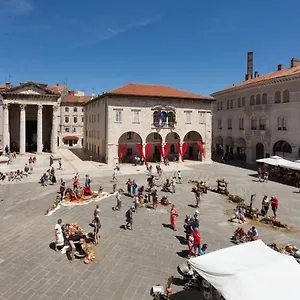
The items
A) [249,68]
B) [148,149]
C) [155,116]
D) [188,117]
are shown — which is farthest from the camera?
[249,68]

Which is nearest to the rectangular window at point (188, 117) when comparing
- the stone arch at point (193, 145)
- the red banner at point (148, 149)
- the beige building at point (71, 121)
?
the stone arch at point (193, 145)

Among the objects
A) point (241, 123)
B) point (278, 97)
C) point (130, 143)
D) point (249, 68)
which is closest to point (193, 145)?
point (241, 123)

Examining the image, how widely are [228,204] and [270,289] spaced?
45.5 ft

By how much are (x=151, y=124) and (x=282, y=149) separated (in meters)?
17.5

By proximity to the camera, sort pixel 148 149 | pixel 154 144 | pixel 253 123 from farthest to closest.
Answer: pixel 154 144
pixel 253 123
pixel 148 149

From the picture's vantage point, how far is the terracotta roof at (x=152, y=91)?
38.5 m

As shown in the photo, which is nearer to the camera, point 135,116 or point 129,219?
point 129,219

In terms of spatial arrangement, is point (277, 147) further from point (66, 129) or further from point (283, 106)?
point (66, 129)

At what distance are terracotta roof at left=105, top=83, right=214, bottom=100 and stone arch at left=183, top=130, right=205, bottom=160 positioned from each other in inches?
232

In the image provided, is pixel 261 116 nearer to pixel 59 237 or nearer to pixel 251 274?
pixel 59 237

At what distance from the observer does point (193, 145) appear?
150 feet

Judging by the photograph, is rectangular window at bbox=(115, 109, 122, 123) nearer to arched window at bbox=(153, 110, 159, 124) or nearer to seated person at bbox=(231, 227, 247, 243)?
arched window at bbox=(153, 110, 159, 124)

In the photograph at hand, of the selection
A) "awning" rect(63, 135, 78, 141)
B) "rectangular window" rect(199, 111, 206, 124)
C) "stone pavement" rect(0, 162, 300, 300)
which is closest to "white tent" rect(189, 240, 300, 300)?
"stone pavement" rect(0, 162, 300, 300)

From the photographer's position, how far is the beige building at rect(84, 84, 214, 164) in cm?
3819
